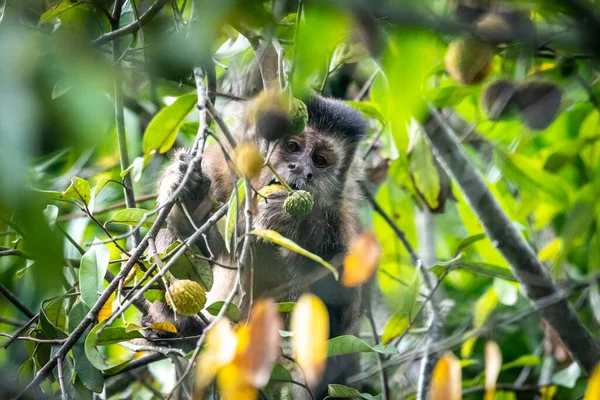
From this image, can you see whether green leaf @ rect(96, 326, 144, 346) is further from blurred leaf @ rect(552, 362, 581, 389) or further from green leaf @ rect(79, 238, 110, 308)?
blurred leaf @ rect(552, 362, 581, 389)

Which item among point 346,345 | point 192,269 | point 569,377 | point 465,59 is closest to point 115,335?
point 192,269

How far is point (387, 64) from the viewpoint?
3.48 ft

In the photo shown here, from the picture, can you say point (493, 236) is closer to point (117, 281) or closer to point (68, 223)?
point (117, 281)

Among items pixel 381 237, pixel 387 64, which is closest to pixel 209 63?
pixel 387 64

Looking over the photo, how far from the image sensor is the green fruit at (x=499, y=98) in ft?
6.85

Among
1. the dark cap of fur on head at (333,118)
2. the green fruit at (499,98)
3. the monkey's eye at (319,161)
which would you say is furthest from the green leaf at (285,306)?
the dark cap of fur on head at (333,118)

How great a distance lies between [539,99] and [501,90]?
4.8 inches

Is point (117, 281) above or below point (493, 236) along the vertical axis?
above

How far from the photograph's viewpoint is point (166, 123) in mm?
2135

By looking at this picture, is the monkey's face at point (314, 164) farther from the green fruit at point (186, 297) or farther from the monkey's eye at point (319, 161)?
the green fruit at point (186, 297)

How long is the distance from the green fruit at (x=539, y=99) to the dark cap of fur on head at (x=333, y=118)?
1.39 meters

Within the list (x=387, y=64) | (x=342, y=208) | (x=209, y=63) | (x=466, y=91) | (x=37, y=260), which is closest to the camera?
(x=37, y=260)

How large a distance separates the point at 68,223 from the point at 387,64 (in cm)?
254

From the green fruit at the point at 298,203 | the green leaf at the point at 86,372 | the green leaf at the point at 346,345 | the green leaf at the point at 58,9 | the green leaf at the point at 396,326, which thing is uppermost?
the green leaf at the point at 58,9
